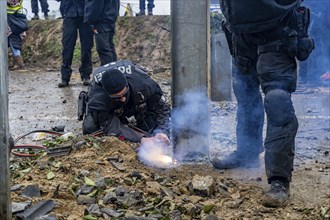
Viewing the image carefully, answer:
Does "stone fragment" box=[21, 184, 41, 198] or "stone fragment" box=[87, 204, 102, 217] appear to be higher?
"stone fragment" box=[21, 184, 41, 198]

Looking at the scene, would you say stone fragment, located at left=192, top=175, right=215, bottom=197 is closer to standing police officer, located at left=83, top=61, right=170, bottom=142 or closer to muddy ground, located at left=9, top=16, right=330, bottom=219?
muddy ground, located at left=9, top=16, right=330, bottom=219

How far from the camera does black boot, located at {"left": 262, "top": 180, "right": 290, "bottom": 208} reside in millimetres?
3434

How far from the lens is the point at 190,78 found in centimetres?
444

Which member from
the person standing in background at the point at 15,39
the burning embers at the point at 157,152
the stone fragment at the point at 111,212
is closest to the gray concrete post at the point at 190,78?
the burning embers at the point at 157,152

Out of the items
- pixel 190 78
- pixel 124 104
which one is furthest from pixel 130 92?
pixel 190 78

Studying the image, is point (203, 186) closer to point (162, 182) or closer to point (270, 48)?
point (162, 182)

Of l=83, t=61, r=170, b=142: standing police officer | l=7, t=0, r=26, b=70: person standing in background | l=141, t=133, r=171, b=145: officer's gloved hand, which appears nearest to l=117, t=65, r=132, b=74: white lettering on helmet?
l=83, t=61, r=170, b=142: standing police officer

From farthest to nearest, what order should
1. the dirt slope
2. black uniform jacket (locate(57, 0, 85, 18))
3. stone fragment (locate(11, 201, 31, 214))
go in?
the dirt slope < black uniform jacket (locate(57, 0, 85, 18)) < stone fragment (locate(11, 201, 31, 214))

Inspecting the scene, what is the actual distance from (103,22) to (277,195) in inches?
210

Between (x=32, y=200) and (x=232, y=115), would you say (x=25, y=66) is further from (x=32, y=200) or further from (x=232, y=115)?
(x=32, y=200)

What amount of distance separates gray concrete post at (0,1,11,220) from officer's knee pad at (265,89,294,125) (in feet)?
5.95

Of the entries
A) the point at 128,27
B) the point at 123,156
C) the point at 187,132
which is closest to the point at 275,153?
the point at 187,132

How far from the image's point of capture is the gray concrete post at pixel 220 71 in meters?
8.08

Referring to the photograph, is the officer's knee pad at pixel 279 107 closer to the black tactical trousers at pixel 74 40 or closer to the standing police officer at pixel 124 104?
the standing police officer at pixel 124 104
